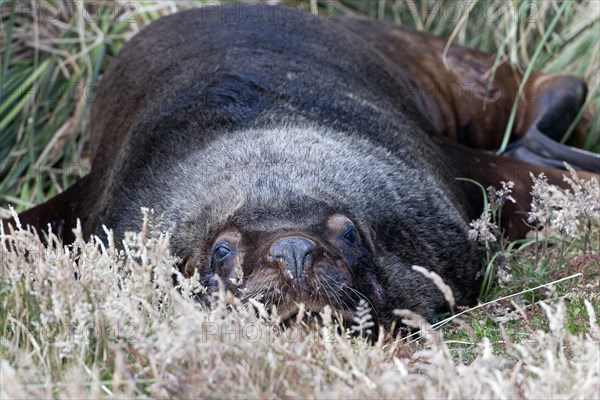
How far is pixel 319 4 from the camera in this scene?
8.12m

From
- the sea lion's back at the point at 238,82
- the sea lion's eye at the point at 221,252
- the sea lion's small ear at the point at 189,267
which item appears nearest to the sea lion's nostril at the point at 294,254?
the sea lion's eye at the point at 221,252

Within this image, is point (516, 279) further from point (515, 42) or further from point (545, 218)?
point (515, 42)

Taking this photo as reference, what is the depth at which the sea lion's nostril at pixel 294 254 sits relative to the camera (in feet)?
11.4

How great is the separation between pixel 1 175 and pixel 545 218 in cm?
375

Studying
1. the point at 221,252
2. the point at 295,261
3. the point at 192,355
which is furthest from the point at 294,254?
the point at 192,355

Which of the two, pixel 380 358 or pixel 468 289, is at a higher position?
pixel 380 358

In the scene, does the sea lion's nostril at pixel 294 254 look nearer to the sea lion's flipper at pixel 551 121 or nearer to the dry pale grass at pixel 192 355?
the dry pale grass at pixel 192 355

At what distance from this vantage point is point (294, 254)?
3.47m

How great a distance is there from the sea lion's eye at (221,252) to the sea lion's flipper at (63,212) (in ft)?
5.22

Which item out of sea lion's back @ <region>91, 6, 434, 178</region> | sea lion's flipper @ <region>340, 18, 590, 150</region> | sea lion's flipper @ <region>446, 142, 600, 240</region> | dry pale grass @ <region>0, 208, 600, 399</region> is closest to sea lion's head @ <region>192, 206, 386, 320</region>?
dry pale grass @ <region>0, 208, 600, 399</region>

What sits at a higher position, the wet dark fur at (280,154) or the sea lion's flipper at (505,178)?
the wet dark fur at (280,154)

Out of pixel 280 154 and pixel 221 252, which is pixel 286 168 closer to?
pixel 280 154

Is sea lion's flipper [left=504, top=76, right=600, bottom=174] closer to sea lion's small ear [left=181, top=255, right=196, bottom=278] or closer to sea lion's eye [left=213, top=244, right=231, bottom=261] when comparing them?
sea lion's small ear [left=181, top=255, right=196, bottom=278]

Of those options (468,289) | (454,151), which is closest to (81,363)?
(468,289)
